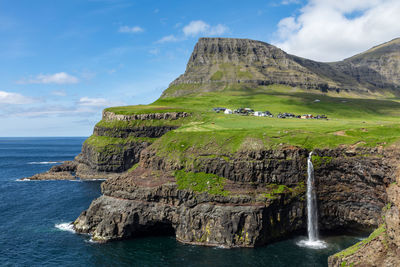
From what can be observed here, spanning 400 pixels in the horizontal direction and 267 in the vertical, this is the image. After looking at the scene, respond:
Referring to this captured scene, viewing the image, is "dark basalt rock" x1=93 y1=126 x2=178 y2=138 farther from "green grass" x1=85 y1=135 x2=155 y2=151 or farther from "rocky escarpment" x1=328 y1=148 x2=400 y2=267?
"rocky escarpment" x1=328 y1=148 x2=400 y2=267

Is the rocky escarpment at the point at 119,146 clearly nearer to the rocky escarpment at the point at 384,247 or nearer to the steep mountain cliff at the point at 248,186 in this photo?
the steep mountain cliff at the point at 248,186

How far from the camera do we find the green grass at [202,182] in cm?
6321

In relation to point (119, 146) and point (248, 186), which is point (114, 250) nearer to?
point (248, 186)

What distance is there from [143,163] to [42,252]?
29559 millimetres

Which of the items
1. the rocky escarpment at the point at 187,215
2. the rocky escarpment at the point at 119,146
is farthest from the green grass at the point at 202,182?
the rocky escarpment at the point at 119,146

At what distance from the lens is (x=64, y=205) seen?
3556 inches

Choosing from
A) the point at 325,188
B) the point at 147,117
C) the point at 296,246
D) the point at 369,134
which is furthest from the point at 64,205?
the point at 369,134

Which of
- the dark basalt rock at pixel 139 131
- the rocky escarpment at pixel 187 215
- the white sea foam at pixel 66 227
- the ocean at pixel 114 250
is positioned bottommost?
the ocean at pixel 114 250

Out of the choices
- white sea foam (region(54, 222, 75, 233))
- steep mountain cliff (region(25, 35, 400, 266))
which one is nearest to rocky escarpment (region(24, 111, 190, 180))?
steep mountain cliff (region(25, 35, 400, 266))

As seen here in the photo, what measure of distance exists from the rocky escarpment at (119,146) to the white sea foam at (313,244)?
80.8m

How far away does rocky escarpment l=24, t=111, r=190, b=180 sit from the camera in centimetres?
13300

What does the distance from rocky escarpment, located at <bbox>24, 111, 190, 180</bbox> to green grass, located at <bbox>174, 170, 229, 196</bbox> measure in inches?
2480

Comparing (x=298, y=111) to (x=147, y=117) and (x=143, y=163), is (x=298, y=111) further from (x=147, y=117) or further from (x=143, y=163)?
(x=143, y=163)

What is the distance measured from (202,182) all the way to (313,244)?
2586 centimetres
